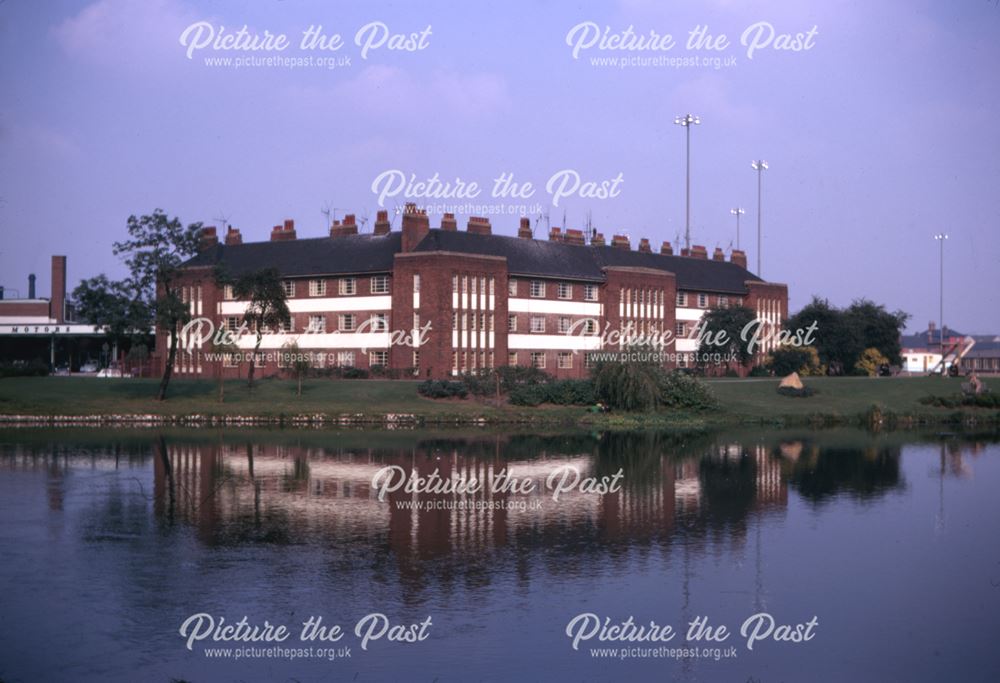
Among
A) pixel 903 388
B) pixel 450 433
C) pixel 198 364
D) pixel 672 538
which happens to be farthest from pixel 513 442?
pixel 198 364

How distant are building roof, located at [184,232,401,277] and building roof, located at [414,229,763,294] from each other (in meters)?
3.58

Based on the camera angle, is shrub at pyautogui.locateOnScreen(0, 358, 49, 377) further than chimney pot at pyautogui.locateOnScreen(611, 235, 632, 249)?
No

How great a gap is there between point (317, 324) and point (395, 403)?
21699 mm

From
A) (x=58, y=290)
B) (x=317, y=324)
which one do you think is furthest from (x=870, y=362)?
(x=58, y=290)

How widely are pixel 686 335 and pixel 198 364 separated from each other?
4105cm

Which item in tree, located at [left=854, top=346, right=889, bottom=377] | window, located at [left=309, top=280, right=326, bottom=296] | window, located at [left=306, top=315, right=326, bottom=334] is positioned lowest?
tree, located at [left=854, top=346, right=889, bottom=377]

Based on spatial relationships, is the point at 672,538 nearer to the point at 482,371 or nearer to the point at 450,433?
the point at 450,433

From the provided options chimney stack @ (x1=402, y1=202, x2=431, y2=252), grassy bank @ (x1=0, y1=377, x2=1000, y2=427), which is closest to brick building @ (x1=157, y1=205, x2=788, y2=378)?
chimney stack @ (x1=402, y1=202, x2=431, y2=252)

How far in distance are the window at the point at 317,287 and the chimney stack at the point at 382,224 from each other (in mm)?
5959

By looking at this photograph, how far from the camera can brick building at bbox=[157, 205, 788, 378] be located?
7512 centimetres

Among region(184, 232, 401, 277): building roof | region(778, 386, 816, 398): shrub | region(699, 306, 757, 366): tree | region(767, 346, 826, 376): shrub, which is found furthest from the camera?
region(699, 306, 757, 366): tree

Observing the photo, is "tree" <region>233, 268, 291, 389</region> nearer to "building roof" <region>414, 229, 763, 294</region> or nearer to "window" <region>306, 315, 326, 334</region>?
"window" <region>306, 315, 326, 334</region>

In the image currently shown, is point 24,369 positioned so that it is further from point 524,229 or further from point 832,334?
point 832,334

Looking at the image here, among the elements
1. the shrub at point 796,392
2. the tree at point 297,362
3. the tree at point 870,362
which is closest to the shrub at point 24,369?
the tree at point 297,362
